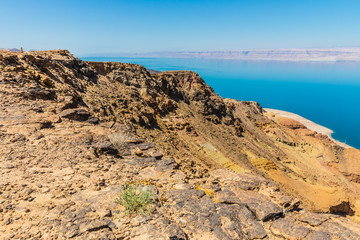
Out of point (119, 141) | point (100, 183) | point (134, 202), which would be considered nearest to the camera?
point (134, 202)

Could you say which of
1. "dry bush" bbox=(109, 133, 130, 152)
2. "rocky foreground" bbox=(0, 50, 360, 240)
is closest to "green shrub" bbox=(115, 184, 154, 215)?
"rocky foreground" bbox=(0, 50, 360, 240)

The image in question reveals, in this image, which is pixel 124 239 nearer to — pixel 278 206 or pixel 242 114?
pixel 278 206

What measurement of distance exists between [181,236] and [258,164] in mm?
20954

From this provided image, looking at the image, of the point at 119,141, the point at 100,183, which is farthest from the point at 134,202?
the point at 119,141

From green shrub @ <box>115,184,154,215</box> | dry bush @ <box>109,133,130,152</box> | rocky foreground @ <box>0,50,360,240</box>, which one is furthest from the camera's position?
dry bush @ <box>109,133,130,152</box>

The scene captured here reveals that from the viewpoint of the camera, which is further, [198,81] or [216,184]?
[198,81]

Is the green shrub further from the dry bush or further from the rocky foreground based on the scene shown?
the dry bush

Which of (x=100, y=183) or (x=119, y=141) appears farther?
(x=119, y=141)

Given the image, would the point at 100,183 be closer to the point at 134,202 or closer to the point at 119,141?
the point at 134,202

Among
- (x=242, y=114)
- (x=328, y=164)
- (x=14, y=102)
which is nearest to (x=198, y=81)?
(x=242, y=114)

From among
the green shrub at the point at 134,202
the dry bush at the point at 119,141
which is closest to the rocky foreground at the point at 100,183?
the dry bush at the point at 119,141

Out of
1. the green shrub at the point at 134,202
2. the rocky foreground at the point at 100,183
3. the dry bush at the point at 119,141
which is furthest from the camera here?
the dry bush at the point at 119,141

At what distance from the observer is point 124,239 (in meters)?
4.47

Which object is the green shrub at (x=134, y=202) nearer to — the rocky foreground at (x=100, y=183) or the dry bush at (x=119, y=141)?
the rocky foreground at (x=100, y=183)
